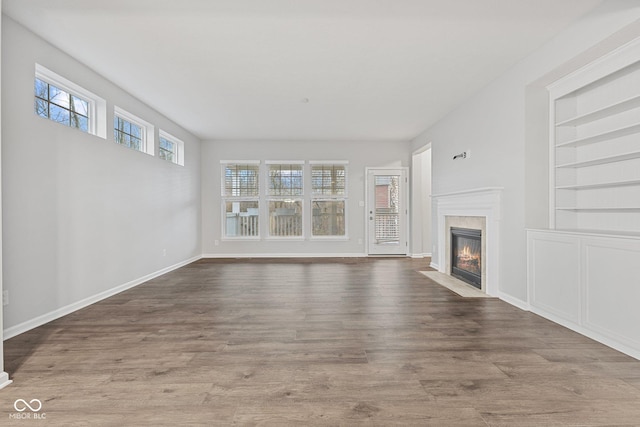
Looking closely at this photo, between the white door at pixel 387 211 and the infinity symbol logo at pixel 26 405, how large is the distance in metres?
6.16

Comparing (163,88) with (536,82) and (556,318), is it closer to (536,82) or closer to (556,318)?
(536,82)

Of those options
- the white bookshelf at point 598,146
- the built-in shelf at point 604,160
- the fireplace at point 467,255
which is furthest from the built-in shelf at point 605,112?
the fireplace at point 467,255

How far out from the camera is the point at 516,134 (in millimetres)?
3461

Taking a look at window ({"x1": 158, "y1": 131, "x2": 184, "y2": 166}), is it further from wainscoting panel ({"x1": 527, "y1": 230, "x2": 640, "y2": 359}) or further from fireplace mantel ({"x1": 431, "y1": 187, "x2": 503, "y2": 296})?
wainscoting panel ({"x1": 527, "y1": 230, "x2": 640, "y2": 359})

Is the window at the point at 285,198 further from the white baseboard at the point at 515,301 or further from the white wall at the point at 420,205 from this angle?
the white baseboard at the point at 515,301

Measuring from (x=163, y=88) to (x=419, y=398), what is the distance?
14.4 feet

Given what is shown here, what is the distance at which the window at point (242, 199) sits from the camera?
7203mm

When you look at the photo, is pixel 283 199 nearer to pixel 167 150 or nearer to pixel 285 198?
pixel 285 198

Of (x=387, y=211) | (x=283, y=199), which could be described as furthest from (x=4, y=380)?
(x=387, y=211)

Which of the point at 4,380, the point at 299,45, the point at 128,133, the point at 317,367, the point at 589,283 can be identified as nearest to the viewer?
the point at 4,380

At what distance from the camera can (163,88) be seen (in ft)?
13.4

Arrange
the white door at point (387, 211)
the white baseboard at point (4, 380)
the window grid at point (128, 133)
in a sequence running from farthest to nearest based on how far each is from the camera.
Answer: the white door at point (387, 211), the window grid at point (128, 133), the white baseboard at point (4, 380)

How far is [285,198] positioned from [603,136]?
554 cm

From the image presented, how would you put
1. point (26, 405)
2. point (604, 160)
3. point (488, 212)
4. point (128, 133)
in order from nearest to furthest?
point (26, 405) < point (604, 160) < point (488, 212) < point (128, 133)
